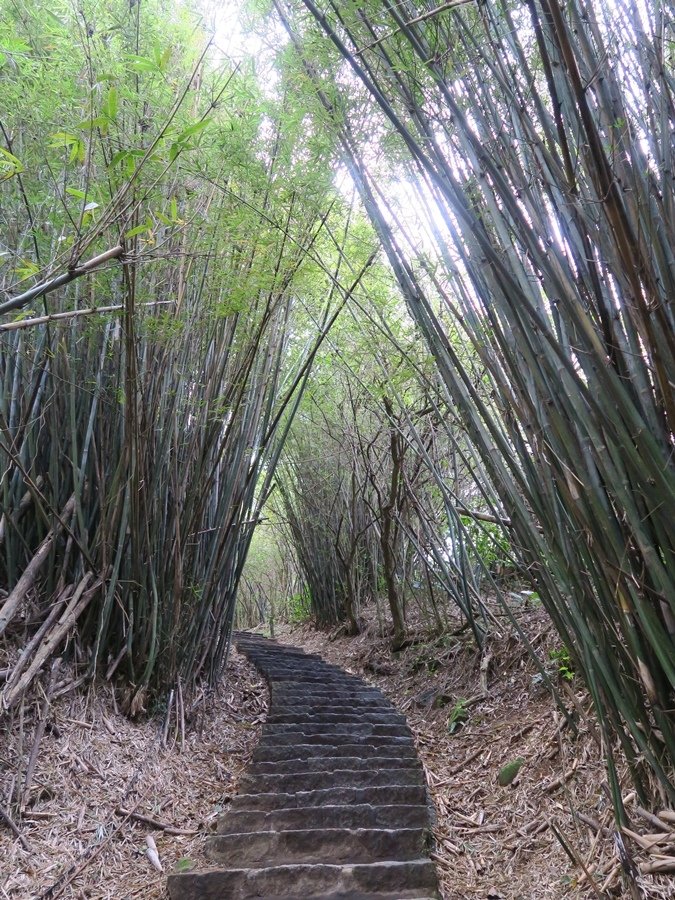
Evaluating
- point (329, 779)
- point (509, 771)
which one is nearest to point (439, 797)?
point (509, 771)

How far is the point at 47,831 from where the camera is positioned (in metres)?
1.81

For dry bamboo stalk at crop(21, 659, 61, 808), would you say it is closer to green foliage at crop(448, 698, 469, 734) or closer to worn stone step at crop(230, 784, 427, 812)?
worn stone step at crop(230, 784, 427, 812)

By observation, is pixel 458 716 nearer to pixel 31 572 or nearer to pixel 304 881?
pixel 304 881

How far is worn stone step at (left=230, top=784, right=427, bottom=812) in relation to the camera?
2.27 metres

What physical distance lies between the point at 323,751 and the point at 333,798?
0.44 m

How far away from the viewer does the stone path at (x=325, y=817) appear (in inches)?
68.6

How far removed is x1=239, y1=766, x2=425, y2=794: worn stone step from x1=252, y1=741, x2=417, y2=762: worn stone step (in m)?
0.21

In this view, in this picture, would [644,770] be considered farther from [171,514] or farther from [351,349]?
[351,349]

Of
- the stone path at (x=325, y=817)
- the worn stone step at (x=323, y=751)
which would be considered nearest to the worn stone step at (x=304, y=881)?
the stone path at (x=325, y=817)

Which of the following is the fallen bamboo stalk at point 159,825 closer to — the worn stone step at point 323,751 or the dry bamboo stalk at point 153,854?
the dry bamboo stalk at point 153,854

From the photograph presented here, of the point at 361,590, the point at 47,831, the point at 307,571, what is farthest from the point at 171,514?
the point at 307,571

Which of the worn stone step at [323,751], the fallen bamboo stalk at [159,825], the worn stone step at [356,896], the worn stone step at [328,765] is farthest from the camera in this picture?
the worn stone step at [323,751]

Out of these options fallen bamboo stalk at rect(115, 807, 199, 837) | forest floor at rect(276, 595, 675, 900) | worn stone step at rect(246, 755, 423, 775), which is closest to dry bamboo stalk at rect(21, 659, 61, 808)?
fallen bamboo stalk at rect(115, 807, 199, 837)

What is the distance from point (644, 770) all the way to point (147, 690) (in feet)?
6.15
